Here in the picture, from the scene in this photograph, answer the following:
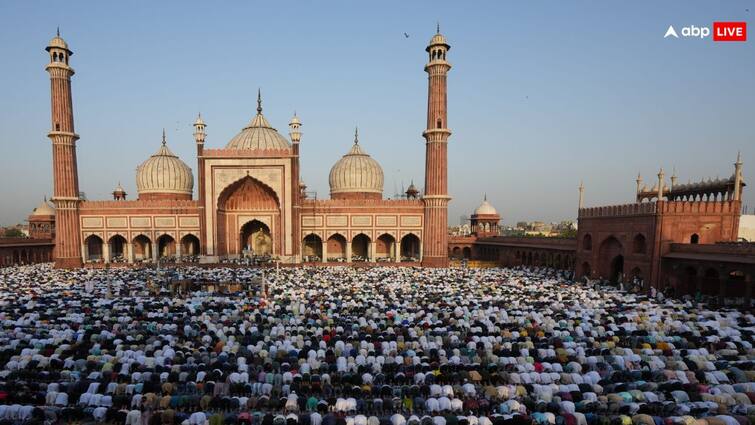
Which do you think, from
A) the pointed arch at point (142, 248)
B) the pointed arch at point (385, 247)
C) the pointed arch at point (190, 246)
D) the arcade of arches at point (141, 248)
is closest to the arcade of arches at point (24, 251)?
the arcade of arches at point (141, 248)

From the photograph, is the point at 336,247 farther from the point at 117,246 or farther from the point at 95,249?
the point at 95,249

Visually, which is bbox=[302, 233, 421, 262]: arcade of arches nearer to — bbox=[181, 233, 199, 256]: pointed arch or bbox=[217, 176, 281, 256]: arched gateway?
bbox=[217, 176, 281, 256]: arched gateway

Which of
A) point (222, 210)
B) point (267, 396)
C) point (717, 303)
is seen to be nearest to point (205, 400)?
point (267, 396)

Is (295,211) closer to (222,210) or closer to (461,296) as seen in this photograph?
(222,210)

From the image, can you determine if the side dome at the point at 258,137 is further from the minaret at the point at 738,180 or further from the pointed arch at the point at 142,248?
the minaret at the point at 738,180

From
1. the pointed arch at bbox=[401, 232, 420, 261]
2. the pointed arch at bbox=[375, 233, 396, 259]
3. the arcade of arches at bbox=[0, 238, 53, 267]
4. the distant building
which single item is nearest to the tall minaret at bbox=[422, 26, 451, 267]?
the pointed arch at bbox=[401, 232, 420, 261]
